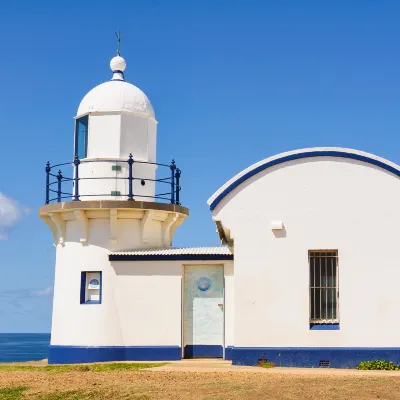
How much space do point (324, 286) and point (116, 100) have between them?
28.5ft

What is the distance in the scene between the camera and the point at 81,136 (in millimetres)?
24469

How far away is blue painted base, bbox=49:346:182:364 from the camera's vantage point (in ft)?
72.4

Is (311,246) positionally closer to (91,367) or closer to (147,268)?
(147,268)

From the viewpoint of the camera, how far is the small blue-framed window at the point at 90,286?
22.9m

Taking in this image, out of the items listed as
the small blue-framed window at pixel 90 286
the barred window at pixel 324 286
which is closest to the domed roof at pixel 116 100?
the small blue-framed window at pixel 90 286

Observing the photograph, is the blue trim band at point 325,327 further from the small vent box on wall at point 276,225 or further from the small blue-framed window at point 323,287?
the small vent box on wall at point 276,225

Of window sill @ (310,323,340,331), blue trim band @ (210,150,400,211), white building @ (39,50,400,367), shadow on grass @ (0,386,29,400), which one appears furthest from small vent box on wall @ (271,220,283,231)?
shadow on grass @ (0,386,29,400)

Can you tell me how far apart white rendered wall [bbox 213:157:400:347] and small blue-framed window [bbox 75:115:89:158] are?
223 inches

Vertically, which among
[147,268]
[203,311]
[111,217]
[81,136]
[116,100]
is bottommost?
[203,311]

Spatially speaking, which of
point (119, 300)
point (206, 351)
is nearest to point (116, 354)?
point (119, 300)

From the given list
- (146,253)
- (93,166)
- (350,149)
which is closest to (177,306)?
(146,253)

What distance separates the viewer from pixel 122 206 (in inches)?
892

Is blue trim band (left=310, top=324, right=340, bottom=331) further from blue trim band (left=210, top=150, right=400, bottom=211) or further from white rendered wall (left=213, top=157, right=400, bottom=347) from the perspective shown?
blue trim band (left=210, top=150, right=400, bottom=211)

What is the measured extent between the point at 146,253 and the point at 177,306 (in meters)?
1.72
